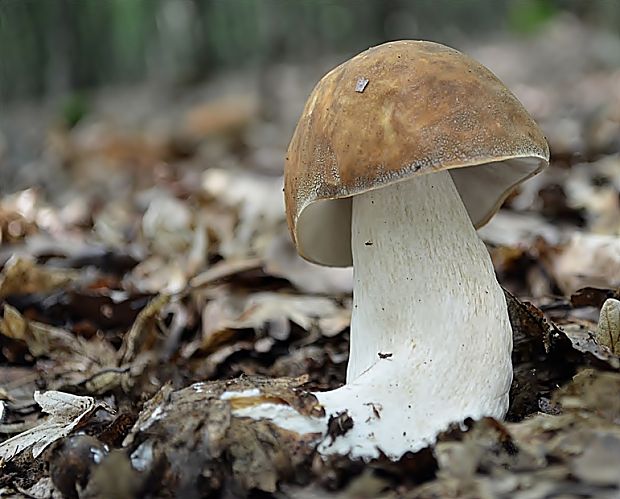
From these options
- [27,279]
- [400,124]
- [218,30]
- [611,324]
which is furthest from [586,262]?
[218,30]

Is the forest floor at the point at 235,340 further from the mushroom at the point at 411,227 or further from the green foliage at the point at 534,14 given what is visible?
the green foliage at the point at 534,14

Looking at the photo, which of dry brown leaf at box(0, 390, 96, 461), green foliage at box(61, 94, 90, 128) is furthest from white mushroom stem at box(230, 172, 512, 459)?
green foliage at box(61, 94, 90, 128)

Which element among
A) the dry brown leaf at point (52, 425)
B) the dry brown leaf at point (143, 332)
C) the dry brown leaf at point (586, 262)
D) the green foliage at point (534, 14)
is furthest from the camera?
the green foliage at point (534, 14)

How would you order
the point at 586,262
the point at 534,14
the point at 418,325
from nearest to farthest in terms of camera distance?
the point at 418,325
the point at 586,262
the point at 534,14

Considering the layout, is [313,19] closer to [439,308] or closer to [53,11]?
[53,11]

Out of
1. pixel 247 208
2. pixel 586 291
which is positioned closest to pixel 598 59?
pixel 247 208

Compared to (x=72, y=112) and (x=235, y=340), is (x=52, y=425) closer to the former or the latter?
(x=235, y=340)

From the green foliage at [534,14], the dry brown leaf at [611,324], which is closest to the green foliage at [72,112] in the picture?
the green foliage at [534,14]
